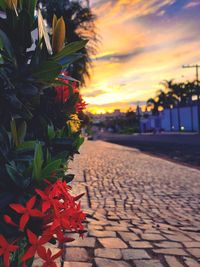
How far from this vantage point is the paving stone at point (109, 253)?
3443 mm

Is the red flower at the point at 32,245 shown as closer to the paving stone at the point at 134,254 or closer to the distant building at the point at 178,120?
the paving stone at the point at 134,254

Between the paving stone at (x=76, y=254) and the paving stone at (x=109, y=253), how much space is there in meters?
0.13

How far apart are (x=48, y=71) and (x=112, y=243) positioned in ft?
9.06

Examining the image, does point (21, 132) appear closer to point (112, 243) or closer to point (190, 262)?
point (190, 262)

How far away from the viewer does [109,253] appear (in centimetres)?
354

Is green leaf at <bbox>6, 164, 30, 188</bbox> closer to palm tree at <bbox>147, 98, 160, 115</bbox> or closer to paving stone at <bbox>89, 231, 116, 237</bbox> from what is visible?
paving stone at <bbox>89, 231, 116, 237</bbox>

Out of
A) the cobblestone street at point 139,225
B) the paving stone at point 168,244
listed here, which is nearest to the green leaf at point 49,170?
the cobblestone street at point 139,225

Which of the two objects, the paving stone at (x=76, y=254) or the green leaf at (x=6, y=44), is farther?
the paving stone at (x=76, y=254)

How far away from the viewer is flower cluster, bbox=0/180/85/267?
4.53ft

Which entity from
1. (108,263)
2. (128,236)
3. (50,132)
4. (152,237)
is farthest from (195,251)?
(50,132)

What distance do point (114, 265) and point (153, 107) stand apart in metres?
97.0

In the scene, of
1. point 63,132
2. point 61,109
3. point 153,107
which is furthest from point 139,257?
point 153,107

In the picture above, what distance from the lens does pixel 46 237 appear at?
1.43 meters

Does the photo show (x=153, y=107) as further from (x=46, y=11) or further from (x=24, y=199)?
(x=24, y=199)
